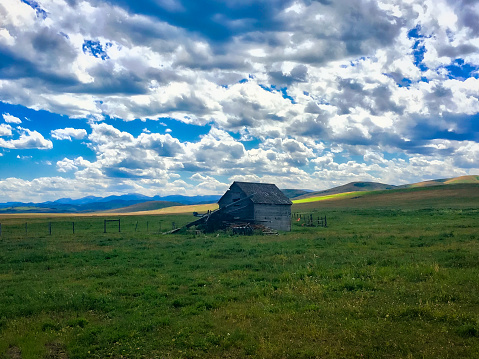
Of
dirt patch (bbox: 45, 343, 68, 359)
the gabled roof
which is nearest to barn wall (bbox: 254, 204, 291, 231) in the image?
the gabled roof

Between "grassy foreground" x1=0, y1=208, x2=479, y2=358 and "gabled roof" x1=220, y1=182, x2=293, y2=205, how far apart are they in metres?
25.9

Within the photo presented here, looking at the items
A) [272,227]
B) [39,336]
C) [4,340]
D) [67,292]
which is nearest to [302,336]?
[39,336]

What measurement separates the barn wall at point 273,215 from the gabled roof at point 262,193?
659 mm

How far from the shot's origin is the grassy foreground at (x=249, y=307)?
8555 millimetres

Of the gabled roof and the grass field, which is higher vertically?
the gabled roof

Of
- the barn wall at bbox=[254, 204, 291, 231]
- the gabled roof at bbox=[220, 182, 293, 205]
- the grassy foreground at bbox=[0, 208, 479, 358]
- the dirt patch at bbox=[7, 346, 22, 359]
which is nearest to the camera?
the dirt patch at bbox=[7, 346, 22, 359]

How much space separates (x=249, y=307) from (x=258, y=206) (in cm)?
3417

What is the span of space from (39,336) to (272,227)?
38.1 metres

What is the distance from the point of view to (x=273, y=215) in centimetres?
4656

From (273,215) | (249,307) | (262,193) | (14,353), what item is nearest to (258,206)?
(273,215)

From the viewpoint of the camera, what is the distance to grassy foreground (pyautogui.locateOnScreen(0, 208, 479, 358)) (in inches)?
337

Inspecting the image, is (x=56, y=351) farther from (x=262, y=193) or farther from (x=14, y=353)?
(x=262, y=193)

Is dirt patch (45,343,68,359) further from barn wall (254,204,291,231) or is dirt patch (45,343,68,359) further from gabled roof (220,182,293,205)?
barn wall (254,204,291,231)

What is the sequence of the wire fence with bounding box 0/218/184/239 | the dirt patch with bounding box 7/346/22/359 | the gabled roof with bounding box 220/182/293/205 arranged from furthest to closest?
the gabled roof with bounding box 220/182/293/205 → the wire fence with bounding box 0/218/184/239 → the dirt patch with bounding box 7/346/22/359
